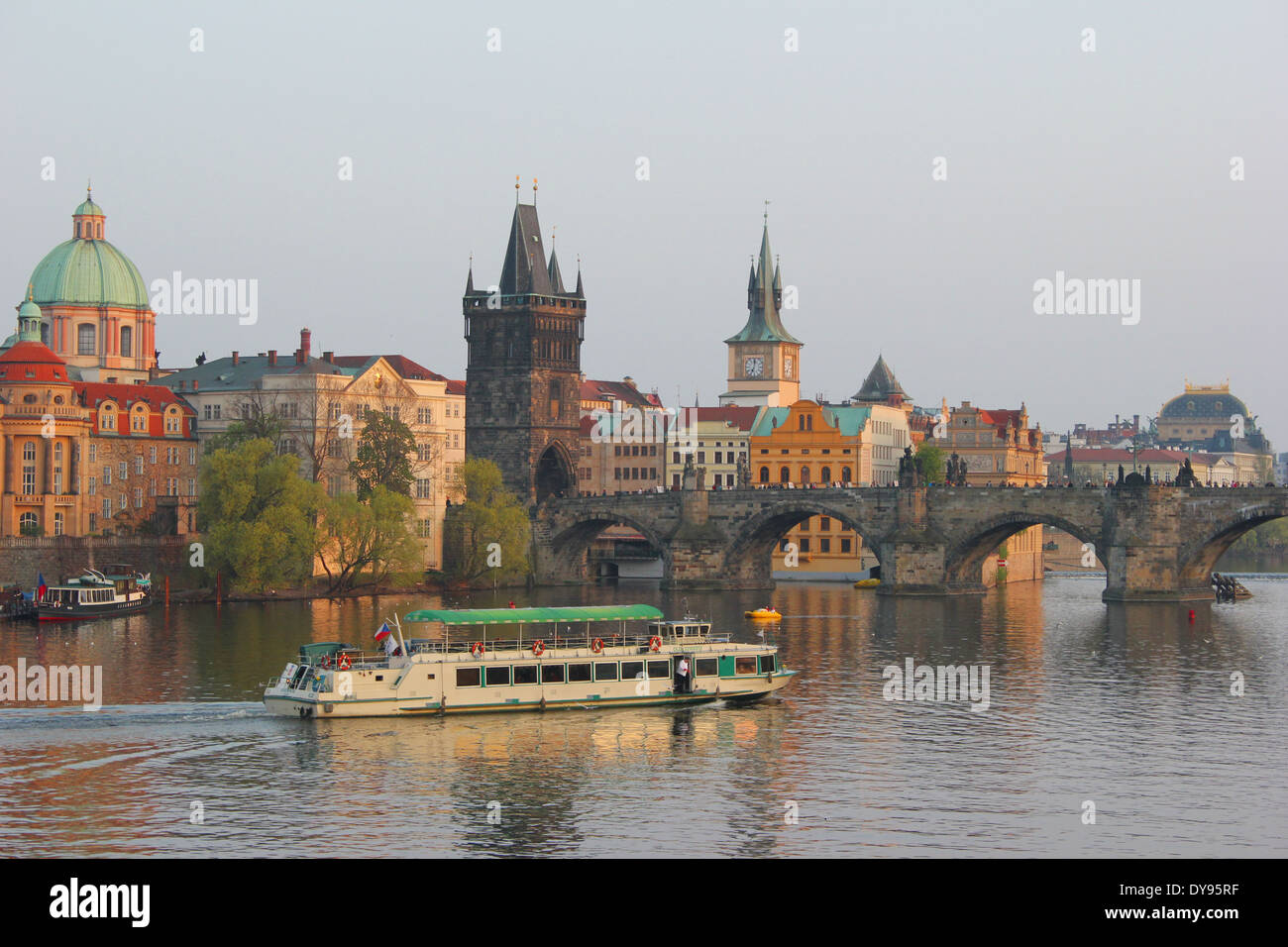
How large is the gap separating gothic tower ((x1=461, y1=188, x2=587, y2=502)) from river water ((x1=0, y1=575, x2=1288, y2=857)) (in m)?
73.2

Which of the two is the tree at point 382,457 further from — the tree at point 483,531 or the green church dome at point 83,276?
the green church dome at point 83,276

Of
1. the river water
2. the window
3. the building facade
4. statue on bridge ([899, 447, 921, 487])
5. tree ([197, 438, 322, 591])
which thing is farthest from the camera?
statue on bridge ([899, 447, 921, 487])

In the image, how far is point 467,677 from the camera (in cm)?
6894

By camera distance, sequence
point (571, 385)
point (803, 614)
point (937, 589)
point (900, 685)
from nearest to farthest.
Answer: point (900, 685)
point (803, 614)
point (937, 589)
point (571, 385)

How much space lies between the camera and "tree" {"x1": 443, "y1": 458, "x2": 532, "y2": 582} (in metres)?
142

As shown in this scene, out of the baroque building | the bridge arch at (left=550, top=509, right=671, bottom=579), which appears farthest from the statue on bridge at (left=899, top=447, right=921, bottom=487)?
the baroque building

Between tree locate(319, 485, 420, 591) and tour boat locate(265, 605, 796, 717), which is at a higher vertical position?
tree locate(319, 485, 420, 591)

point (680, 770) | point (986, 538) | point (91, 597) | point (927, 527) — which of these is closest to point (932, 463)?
point (986, 538)

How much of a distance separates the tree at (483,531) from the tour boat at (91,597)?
29.6m

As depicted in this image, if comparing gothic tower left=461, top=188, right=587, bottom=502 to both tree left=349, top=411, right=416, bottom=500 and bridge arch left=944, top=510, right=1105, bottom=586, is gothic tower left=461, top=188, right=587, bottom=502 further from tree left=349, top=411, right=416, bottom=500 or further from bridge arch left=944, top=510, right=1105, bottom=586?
bridge arch left=944, top=510, right=1105, bottom=586
